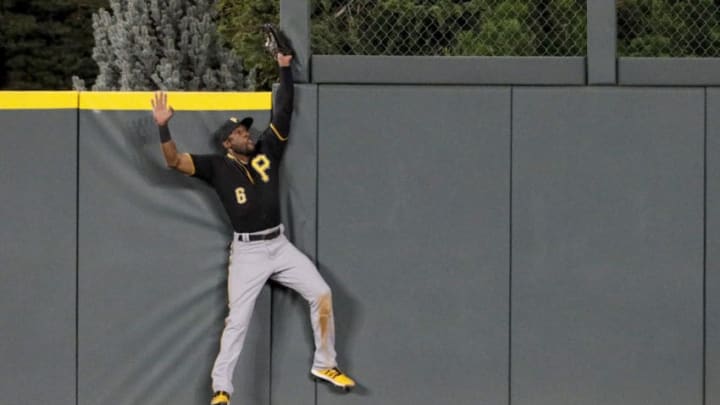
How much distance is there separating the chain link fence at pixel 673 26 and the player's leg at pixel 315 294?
3.24 meters

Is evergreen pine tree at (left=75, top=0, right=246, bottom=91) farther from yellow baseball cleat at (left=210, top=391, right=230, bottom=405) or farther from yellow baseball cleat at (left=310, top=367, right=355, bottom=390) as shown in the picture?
yellow baseball cleat at (left=210, top=391, right=230, bottom=405)

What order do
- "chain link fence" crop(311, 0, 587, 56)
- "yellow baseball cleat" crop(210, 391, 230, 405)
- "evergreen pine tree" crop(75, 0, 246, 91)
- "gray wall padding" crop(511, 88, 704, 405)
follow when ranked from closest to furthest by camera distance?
"yellow baseball cleat" crop(210, 391, 230, 405), "gray wall padding" crop(511, 88, 704, 405), "chain link fence" crop(311, 0, 587, 56), "evergreen pine tree" crop(75, 0, 246, 91)

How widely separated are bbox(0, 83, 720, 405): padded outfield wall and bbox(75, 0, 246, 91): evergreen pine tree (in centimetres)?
369

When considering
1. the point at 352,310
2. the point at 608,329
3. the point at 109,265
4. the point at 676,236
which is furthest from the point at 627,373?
the point at 109,265

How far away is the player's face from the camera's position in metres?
8.87

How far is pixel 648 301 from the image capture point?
9.27 metres

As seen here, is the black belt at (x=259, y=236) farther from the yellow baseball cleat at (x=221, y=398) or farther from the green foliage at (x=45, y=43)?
the green foliage at (x=45, y=43)

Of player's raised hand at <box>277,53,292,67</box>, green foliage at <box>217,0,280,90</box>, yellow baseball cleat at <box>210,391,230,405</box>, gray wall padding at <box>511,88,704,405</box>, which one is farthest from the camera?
green foliage at <box>217,0,280,90</box>

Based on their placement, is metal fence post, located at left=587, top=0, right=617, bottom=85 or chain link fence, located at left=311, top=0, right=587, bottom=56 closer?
metal fence post, located at left=587, top=0, right=617, bottom=85

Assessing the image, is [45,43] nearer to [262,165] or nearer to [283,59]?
[283,59]

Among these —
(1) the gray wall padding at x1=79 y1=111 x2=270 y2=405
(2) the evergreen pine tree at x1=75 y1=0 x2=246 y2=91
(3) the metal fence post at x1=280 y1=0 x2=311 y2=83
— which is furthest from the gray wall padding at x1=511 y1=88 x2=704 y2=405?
(2) the evergreen pine tree at x1=75 y1=0 x2=246 y2=91

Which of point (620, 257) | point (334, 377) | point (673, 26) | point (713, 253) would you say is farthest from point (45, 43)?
point (713, 253)

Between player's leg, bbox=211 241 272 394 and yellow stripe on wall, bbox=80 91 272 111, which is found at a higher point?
yellow stripe on wall, bbox=80 91 272 111

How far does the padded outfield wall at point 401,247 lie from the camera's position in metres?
9.12
